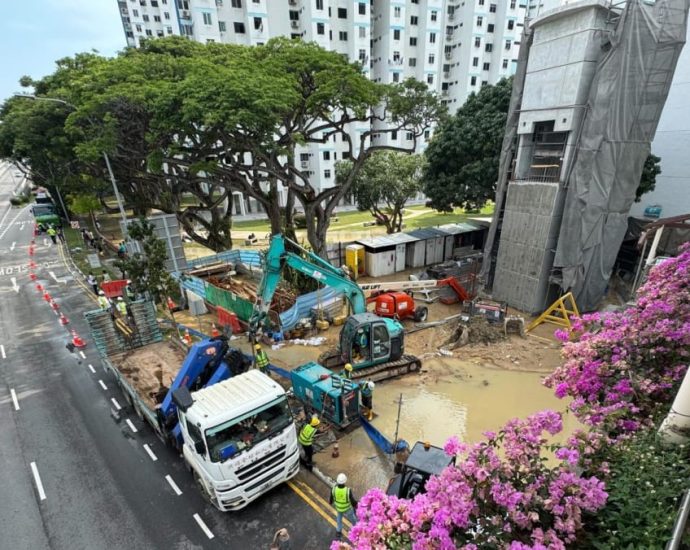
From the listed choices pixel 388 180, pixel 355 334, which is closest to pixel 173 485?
pixel 355 334

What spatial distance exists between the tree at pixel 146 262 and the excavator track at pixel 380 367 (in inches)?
329

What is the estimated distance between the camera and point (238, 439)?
7742mm

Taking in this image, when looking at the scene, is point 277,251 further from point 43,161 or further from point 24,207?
point 24,207

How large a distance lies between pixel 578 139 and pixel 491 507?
670 inches

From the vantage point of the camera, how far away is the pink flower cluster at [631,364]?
533 centimetres

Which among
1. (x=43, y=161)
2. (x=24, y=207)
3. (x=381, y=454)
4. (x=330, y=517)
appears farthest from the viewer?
(x=24, y=207)

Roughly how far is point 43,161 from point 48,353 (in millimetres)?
20406

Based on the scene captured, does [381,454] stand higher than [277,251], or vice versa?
[277,251]

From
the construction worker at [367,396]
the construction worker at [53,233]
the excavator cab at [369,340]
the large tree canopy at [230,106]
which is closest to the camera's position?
the construction worker at [367,396]

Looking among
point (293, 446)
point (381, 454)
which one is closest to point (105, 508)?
point (293, 446)

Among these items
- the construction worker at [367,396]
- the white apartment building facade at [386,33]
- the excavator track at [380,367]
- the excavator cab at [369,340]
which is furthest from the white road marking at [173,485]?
the white apartment building facade at [386,33]

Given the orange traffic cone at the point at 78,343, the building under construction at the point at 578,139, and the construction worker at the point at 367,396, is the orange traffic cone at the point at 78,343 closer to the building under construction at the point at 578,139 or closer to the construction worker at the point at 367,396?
the construction worker at the point at 367,396

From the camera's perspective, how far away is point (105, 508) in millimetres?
8609

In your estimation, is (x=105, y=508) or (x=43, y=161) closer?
(x=105, y=508)
